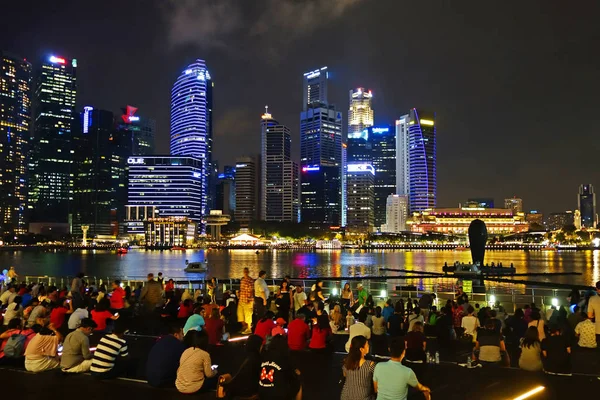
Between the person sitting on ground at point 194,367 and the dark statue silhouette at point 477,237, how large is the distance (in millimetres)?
56989

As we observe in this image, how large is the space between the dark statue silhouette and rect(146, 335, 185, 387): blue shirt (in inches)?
2241

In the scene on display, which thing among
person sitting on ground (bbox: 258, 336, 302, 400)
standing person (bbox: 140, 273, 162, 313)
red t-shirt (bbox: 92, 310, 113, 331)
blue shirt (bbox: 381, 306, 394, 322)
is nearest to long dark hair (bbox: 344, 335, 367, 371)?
person sitting on ground (bbox: 258, 336, 302, 400)

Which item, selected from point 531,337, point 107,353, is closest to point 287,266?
point 531,337

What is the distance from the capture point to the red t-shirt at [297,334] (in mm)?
12682

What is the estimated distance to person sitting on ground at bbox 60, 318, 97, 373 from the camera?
1005 cm

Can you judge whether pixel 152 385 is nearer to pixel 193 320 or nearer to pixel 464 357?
pixel 193 320

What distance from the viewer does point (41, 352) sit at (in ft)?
34.0

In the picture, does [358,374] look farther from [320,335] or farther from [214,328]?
[214,328]

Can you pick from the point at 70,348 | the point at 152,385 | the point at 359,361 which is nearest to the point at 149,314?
the point at 70,348

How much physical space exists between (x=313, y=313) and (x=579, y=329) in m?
7.18

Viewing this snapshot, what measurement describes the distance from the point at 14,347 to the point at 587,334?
13.7m

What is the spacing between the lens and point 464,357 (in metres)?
12.9

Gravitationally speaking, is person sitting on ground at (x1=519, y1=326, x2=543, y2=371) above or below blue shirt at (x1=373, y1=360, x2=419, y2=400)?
below

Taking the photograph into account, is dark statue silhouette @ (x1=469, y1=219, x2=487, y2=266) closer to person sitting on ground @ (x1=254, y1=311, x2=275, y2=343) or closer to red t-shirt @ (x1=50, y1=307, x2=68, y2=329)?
person sitting on ground @ (x1=254, y1=311, x2=275, y2=343)
